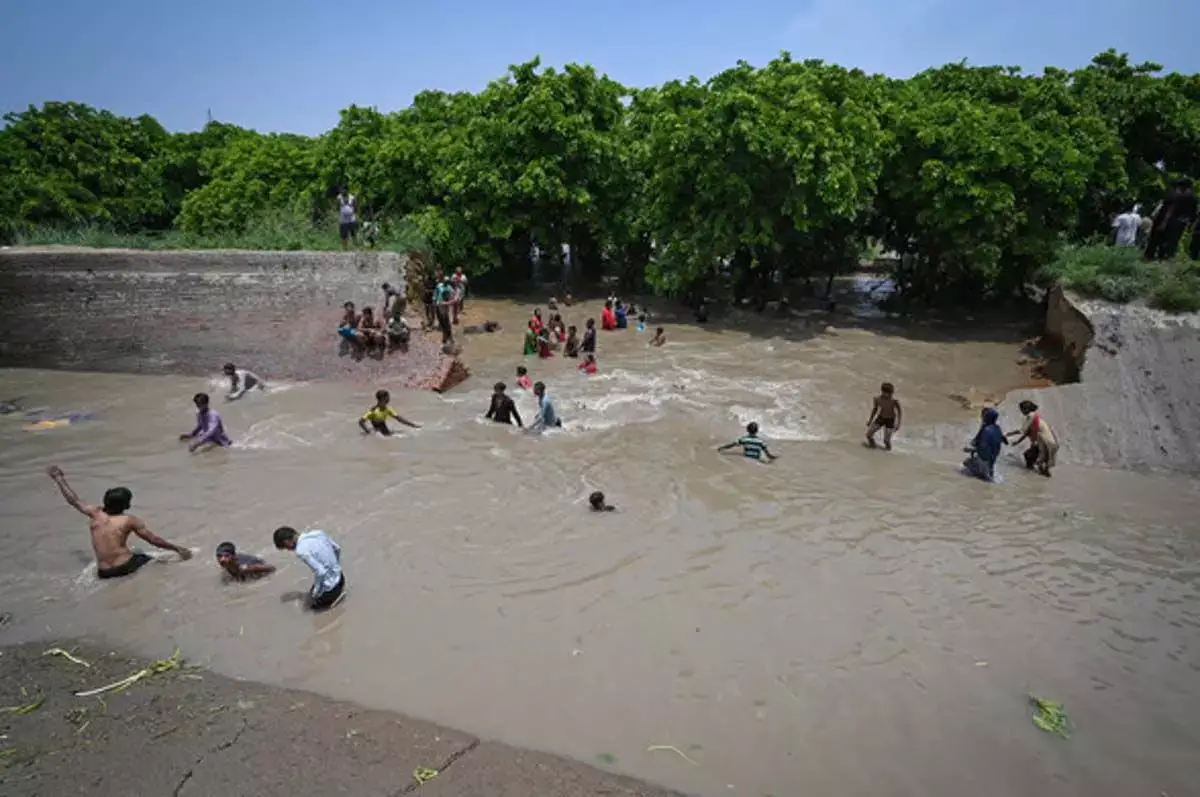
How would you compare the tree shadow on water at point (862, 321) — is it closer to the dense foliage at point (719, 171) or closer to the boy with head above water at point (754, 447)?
the dense foliage at point (719, 171)

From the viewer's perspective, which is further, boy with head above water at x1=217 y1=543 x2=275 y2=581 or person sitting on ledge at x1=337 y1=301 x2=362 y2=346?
person sitting on ledge at x1=337 y1=301 x2=362 y2=346

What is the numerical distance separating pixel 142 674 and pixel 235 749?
1.33m

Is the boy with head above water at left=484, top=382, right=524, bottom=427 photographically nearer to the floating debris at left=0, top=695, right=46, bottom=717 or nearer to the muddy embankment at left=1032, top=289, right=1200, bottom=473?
the floating debris at left=0, top=695, right=46, bottom=717

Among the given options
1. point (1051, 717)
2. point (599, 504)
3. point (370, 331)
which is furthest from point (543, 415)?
point (1051, 717)

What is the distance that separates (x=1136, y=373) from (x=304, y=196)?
2126 cm

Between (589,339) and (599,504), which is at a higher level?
(589,339)

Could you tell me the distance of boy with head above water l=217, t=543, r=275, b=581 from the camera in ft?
22.1

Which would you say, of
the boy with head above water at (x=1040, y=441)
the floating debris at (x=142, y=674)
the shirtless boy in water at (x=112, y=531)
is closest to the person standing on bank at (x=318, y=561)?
the floating debris at (x=142, y=674)

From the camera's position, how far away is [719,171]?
703 inches

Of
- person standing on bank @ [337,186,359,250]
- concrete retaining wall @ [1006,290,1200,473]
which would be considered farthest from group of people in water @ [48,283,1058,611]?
person standing on bank @ [337,186,359,250]

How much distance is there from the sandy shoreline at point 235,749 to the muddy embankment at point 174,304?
10.1 meters

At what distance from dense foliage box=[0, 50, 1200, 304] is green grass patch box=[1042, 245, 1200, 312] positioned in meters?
2.31

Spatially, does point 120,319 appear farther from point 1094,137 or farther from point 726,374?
point 1094,137

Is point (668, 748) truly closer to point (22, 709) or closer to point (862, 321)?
point (22, 709)
